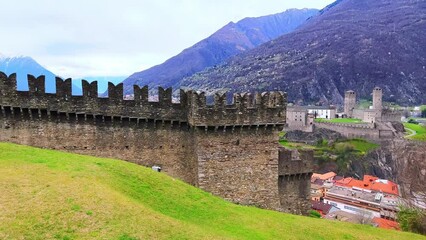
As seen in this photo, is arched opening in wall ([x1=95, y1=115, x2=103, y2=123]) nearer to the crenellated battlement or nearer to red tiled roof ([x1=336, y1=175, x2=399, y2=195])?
the crenellated battlement

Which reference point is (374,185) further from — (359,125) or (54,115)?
(54,115)

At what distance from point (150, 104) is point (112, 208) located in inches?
449

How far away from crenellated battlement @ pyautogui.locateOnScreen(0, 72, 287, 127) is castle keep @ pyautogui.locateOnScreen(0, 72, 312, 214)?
2.2 inches

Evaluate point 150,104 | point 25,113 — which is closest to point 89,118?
point 25,113

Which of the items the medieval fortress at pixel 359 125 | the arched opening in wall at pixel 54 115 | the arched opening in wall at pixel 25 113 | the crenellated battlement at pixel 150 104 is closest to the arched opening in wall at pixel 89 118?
the crenellated battlement at pixel 150 104

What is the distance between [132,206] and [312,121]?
171 m

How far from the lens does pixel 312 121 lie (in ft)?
593

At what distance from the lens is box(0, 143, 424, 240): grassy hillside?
14.1 m

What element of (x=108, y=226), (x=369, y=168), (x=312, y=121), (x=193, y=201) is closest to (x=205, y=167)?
(x=193, y=201)

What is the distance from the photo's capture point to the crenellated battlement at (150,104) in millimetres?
24281

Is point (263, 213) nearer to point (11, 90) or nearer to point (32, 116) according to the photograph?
point (32, 116)

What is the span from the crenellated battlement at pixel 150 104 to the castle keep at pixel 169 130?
55 millimetres

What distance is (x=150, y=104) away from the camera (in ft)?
85.4

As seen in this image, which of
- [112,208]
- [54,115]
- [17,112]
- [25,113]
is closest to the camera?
[112,208]
